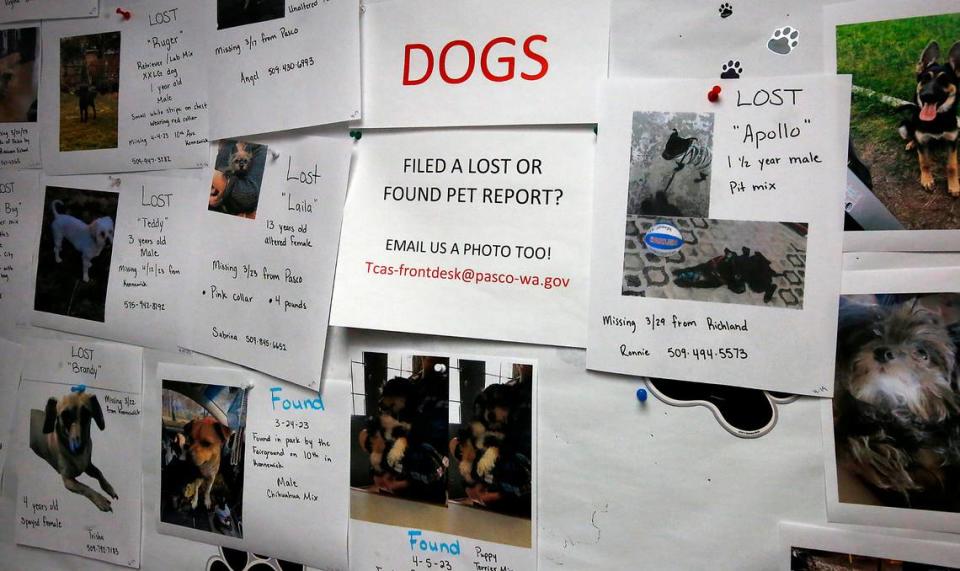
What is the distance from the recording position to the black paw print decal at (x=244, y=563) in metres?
0.84

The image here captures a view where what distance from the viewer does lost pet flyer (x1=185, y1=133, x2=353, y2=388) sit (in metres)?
0.77

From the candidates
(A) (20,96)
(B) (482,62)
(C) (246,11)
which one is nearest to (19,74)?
(A) (20,96)

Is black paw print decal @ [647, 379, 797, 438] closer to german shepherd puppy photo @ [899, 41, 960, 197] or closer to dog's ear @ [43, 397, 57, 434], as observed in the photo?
german shepherd puppy photo @ [899, 41, 960, 197]

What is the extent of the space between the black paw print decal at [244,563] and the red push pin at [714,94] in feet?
2.44

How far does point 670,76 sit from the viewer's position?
2.14 feet

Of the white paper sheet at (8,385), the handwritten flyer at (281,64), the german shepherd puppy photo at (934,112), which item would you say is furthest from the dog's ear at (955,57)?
the white paper sheet at (8,385)

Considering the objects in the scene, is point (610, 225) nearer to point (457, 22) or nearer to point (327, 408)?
point (457, 22)

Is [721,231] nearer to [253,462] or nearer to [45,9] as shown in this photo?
[253,462]

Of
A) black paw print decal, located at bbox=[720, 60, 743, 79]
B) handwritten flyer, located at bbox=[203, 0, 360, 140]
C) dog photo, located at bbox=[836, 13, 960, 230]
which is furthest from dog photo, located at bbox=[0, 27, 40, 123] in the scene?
dog photo, located at bbox=[836, 13, 960, 230]

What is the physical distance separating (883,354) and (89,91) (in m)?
1.05

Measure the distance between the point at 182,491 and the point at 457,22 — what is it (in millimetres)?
718

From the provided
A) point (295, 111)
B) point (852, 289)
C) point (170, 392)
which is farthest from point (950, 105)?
point (170, 392)

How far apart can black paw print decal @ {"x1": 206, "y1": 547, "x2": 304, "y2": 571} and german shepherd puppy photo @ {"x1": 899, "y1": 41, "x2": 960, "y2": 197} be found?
0.84 meters

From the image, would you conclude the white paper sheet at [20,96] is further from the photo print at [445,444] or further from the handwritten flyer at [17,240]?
the photo print at [445,444]
